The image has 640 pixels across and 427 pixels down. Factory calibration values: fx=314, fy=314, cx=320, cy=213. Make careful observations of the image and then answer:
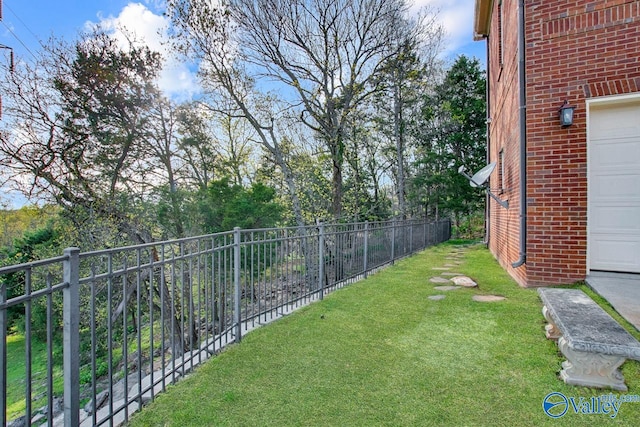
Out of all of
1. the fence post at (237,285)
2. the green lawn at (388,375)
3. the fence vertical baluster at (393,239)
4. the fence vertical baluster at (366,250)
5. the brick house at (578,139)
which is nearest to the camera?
the green lawn at (388,375)

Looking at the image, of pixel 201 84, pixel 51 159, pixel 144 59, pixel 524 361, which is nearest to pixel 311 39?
pixel 201 84

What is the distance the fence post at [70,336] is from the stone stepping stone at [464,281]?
15.9 feet

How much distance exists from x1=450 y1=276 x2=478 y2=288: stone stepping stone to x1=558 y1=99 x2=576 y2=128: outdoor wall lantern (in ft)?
8.39

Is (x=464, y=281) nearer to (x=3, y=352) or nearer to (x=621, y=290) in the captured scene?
(x=621, y=290)

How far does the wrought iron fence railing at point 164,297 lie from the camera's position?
64.4 inches

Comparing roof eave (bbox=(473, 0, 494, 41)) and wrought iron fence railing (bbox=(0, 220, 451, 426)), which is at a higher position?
roof eave (bbox=(473, 0, 494, 41))

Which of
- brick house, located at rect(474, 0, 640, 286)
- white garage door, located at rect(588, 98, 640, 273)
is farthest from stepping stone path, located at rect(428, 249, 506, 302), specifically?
white garage door, located at rect(588, 98, 640, 273)

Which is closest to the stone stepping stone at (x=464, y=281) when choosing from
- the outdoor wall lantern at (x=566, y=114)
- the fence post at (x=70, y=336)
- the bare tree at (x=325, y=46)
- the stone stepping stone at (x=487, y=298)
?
the stone stepping stone at (x=487, y=298)

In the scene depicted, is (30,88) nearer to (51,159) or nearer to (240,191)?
(51,159)

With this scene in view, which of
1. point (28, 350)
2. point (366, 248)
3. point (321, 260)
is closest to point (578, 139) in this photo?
point (366, 248)

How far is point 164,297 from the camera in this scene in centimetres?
255

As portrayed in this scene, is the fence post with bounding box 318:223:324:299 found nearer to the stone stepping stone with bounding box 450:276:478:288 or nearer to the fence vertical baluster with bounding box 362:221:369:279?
the fence vertical baluster with bounding box 362:221:369:279

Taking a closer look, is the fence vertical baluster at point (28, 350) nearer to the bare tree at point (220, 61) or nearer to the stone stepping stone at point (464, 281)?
the stone stepping stone at point (464, 281)

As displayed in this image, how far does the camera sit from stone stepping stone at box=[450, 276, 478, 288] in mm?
4938
